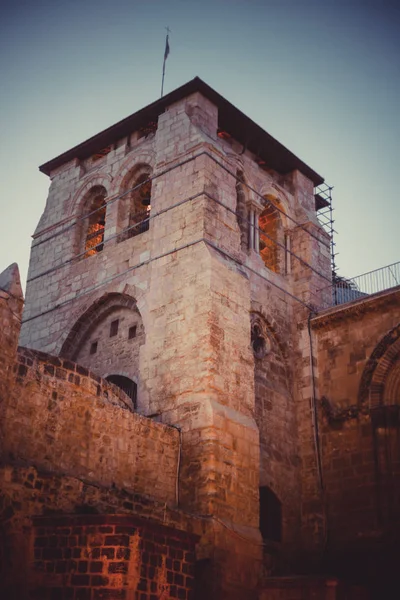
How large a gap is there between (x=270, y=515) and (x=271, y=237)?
6.83 meters

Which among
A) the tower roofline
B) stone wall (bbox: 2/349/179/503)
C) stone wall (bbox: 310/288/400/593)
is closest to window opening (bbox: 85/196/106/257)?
the tower roofline

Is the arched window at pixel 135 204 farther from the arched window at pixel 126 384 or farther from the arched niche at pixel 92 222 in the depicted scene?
the arched window at pixel 126 384

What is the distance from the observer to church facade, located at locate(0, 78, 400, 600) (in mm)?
10125


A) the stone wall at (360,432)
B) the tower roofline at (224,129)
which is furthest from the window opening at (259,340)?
the tower roofline at (224,129)

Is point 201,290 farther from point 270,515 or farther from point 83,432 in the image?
point 270,515

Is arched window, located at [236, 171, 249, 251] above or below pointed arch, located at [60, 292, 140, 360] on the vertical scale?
above

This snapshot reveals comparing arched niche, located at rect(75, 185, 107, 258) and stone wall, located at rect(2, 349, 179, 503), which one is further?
arched niche, located at rect(75, 185, 107, 258)

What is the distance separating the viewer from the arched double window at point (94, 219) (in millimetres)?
18469

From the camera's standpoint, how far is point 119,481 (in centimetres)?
1207

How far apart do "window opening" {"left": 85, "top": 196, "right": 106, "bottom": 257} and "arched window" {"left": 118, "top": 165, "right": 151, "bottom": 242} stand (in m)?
0.75

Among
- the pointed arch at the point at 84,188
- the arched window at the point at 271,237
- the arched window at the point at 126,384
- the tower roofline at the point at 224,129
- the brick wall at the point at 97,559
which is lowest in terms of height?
the brick wall at the point at 97,559

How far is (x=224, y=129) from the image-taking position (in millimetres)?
18266

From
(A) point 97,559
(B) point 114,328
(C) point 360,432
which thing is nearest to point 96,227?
(B) point 114,328

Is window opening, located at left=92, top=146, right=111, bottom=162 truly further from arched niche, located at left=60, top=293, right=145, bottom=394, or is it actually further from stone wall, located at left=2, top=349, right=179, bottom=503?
stone wall, located at left=2, top=349, right=179, bottom=503
